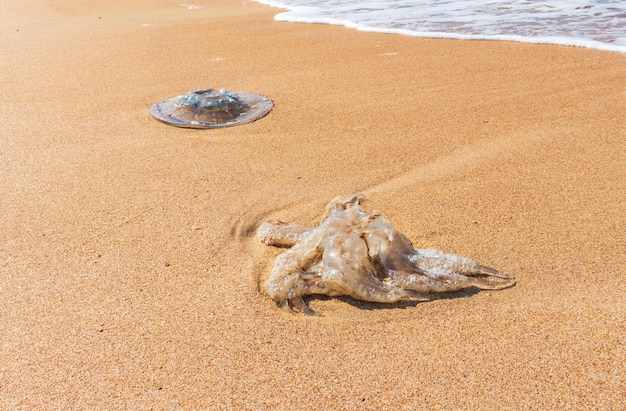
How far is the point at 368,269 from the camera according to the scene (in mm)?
1989

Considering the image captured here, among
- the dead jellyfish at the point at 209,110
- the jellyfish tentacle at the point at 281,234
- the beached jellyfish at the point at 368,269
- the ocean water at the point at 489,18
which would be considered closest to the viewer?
the beached jellyfish at the point at 368,269

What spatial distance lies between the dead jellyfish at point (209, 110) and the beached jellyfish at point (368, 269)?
5.63ft

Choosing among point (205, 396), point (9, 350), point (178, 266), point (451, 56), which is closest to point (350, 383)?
point (205, 396)

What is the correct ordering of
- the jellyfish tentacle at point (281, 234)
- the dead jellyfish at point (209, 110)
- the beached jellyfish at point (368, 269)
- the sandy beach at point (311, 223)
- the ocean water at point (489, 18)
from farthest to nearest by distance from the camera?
1. the ocean water at point (489, 18)
2. the dead jellyfish at point (209, 110)
3. the jellyfish tentacle at point (281, 234)
4. the beached jellyfish at point (368, 269)
5. the sandy beach at point (311, 223)

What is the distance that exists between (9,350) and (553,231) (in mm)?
2050

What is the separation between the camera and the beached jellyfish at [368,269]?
194 cm

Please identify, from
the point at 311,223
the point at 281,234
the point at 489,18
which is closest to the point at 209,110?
the point at 311,223

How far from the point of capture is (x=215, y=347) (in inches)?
70.5

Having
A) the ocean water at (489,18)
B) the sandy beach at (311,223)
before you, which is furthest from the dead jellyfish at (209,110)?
the ocean water at (489,18)

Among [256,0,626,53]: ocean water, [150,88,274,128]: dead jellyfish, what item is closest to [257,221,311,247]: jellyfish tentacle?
[150,88,274,128]: dead jellyfish

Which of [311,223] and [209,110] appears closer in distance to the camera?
[311,223]

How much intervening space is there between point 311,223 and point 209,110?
154cm

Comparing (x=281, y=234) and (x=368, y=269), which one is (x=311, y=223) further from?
(x=368, y=269)

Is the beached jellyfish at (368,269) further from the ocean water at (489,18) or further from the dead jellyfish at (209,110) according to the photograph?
the ocean water at (489,18)
